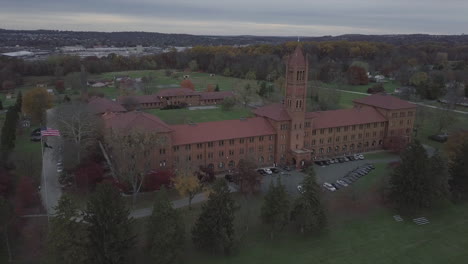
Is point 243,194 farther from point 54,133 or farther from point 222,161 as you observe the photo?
point 54,133

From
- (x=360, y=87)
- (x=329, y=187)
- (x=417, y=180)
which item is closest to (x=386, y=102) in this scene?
(x=329, y=187)

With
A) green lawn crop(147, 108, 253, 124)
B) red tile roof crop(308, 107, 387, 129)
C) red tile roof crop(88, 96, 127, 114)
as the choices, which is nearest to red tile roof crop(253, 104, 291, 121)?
red tile roof crop(308, 107, 387, 129)

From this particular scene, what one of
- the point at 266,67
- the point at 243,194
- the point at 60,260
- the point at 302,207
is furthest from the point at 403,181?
the point at 266,67

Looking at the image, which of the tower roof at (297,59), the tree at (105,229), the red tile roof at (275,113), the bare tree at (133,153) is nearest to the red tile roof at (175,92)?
the red tile roof at (275,113)

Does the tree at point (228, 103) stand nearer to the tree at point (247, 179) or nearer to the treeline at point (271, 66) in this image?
the treeline at point (271, 66)

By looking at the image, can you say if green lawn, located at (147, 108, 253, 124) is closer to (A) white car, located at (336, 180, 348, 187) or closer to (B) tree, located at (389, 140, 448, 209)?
(A) white car, located at (336, 180, 348, 187)

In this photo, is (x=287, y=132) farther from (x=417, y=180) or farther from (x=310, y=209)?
(x=310, y=209)
